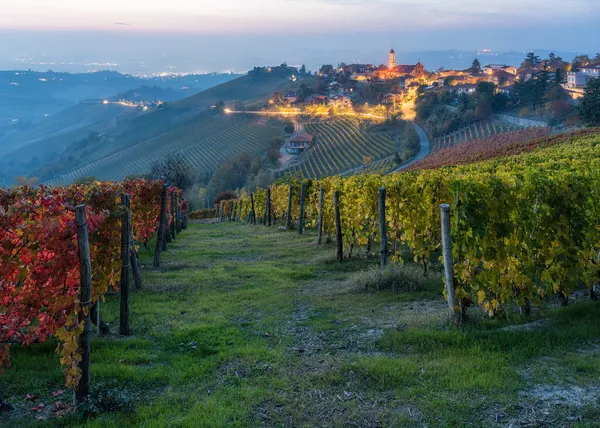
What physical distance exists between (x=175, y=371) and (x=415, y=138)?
81014 millimetres

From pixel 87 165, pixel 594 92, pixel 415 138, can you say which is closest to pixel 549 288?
pixel 594 92

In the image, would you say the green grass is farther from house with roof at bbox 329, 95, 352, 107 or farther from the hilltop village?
house with roof at bbox 329, 95, 352, 107

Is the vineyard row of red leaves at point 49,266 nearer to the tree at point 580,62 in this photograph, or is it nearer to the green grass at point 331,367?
the green grass at point 331,367

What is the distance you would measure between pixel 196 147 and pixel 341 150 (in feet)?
149

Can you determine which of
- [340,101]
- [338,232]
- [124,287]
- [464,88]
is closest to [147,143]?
[340,101]

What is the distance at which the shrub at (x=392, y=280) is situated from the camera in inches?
344

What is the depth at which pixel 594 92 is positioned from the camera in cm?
5316

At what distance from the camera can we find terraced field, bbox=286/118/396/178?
80562 millimetres

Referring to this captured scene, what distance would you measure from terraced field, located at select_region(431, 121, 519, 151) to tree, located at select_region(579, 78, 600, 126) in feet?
63.2

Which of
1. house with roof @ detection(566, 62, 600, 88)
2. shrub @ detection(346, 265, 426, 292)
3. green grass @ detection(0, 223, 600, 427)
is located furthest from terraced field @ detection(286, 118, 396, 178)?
green grass @ detection(0, 223, 600, 427)

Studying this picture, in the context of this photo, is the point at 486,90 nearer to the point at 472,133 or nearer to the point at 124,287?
the point at 472,133

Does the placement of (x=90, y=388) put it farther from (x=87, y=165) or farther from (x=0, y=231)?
(x=87, y=165)

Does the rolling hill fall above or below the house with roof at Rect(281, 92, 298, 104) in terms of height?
below

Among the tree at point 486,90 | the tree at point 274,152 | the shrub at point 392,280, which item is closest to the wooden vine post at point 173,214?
the shrub at point 392,280
